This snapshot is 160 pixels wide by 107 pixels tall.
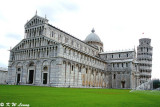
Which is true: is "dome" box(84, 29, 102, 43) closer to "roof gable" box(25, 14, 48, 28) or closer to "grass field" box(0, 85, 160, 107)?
"roof gable" box(25, 14, 48, 28)

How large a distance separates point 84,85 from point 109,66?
2317 cm

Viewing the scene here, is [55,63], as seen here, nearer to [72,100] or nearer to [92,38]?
[72,100]

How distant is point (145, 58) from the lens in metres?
88.4

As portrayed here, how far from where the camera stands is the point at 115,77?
73625 mm

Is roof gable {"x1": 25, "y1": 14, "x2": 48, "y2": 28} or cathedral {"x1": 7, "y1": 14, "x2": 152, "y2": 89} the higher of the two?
roof gable {"x1": 25, "y1": 14, "x2": 48, "y2": 28}

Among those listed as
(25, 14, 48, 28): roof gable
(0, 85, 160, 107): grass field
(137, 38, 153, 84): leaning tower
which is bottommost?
(0, 85, 160, 107): grass field

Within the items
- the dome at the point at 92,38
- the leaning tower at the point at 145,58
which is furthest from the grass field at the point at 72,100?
the leaning tower at the point at 145,58

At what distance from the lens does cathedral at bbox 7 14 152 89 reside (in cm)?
4681

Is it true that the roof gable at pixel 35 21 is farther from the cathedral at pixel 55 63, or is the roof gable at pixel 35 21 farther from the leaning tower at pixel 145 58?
the leaning tower at pixel 145 58

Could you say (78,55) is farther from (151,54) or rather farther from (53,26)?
(151,54)

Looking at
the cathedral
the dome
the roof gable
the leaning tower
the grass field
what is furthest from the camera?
the leaning tower

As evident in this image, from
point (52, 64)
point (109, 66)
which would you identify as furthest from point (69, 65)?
point (109, 66)

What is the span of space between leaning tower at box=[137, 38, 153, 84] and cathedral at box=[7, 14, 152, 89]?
54.4 ft

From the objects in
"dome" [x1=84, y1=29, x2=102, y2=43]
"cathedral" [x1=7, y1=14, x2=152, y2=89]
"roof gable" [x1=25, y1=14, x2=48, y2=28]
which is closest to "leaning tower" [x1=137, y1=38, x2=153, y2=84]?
"cathedral" [x1=7, y1=14, x2=152, y2=89]
